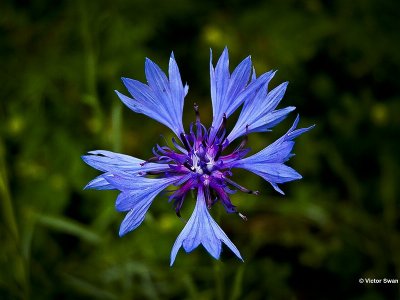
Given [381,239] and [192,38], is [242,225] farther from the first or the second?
[192,38]

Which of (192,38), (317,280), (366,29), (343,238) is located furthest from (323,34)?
(317,280)

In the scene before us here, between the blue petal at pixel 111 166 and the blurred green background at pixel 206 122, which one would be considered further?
the blurred green background at pixel 206 122

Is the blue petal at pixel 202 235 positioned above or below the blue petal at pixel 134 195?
below

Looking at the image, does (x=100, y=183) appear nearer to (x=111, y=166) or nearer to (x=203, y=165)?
(x=111, y=166)

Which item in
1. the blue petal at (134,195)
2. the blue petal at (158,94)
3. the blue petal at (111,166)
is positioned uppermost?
the blue petal at (158,94)

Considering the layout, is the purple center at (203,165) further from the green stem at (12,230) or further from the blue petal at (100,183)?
the green stem at (12,230)

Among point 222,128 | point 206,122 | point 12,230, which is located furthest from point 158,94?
point 206,122

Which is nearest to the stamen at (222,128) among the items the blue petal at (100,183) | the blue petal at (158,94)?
the blue petal at (158,94)

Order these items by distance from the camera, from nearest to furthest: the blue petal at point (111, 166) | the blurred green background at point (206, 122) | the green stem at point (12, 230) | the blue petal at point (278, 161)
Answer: the blue petal at point (278, 161)
the blue petal at point (111, 166)
the green stem at point (12, 230)
the blurred green background at point (206, 122)
